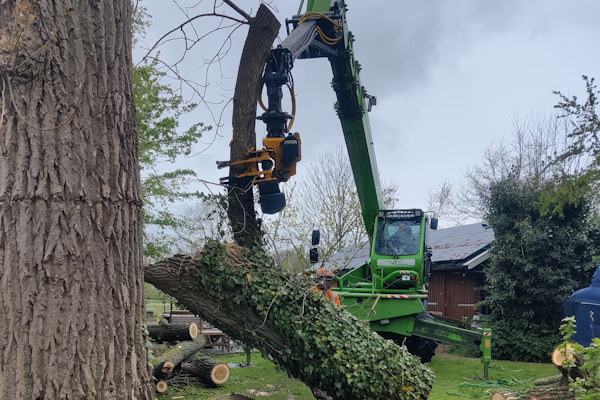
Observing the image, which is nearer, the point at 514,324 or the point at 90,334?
the point at 90,334

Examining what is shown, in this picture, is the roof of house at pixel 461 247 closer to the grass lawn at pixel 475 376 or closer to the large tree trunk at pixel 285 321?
the grass lawn at pixel 475 376

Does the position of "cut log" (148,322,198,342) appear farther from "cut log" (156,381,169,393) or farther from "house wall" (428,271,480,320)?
"house wall" (428,271,480,320)

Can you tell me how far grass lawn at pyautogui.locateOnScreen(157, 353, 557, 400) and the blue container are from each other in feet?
3.88

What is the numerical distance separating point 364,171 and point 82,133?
7.81 meters

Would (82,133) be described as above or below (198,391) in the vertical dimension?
above

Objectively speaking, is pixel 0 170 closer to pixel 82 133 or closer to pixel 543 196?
pixel 82 133

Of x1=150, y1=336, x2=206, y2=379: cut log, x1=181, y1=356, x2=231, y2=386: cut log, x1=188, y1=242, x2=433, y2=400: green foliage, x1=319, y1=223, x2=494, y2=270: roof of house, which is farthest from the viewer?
x1=319, y1=223, x2=494, y2=270: roof of house

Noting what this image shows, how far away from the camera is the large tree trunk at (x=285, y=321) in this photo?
19.0 ft

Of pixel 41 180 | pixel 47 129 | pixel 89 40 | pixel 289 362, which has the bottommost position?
pixel 289 362

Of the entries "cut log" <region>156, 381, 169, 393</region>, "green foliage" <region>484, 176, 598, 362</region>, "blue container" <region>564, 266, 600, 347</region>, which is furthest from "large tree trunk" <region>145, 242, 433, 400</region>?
"green foliage" <region>484, 176, 598, 362</region>

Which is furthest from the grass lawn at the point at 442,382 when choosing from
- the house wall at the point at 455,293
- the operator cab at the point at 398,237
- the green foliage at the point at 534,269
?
the house wall at the point at 455,293

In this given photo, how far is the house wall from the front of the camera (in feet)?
56.5

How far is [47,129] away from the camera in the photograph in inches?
98.7

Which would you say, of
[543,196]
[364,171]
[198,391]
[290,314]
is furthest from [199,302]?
[543,196]
